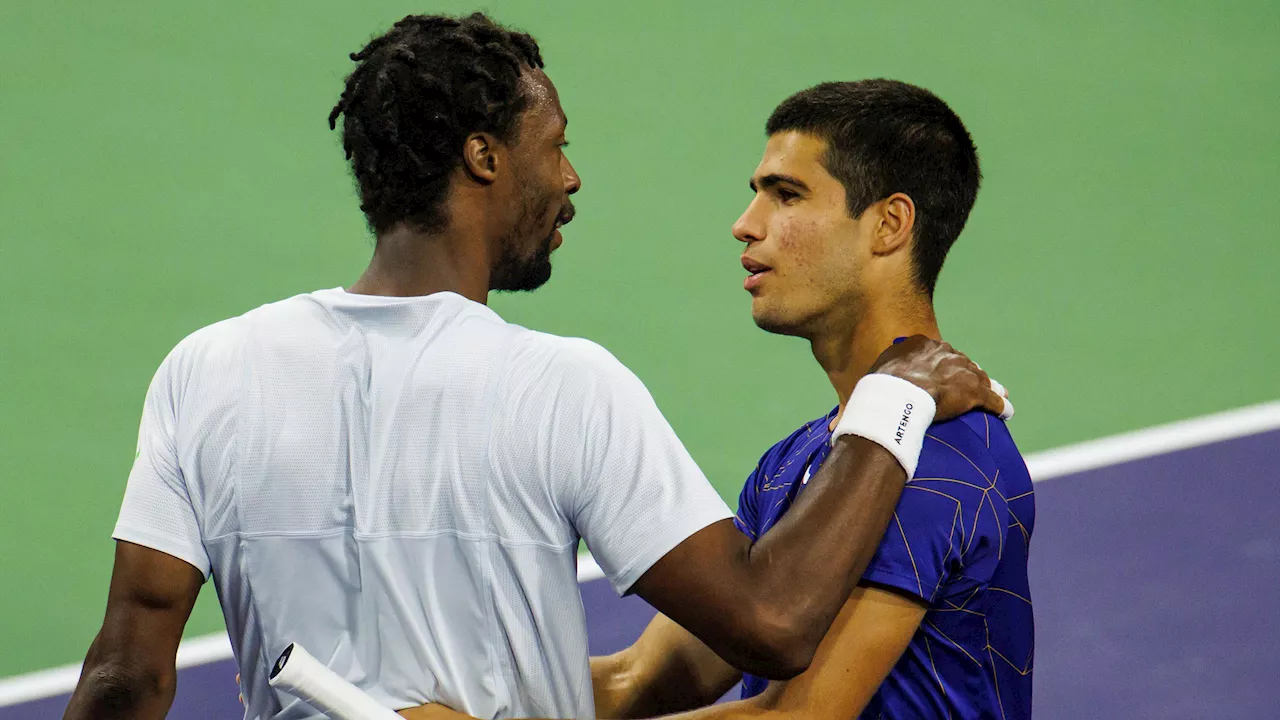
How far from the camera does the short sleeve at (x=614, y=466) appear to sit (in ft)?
9.91

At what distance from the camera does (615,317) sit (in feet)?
26.9

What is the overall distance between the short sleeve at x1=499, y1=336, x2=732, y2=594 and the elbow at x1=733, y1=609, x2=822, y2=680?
0.67ft

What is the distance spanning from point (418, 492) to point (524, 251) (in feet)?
1.95

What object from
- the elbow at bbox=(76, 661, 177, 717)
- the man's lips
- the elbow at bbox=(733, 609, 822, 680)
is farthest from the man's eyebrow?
the elbow at bbox=(76, 661, 177, 717)

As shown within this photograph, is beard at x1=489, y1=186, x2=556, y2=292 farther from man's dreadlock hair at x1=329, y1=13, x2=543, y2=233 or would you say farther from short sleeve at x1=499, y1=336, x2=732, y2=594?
short sleeve at x1=499, y1=336, x2=732, y2=594

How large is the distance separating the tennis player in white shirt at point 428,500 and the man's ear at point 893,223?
98 centimetres

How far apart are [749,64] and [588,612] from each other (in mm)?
4581

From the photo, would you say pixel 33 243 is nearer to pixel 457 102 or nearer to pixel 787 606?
pixel 457 102

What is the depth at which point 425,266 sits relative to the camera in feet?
10.6

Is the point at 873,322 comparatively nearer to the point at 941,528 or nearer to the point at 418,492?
the point at 941,528

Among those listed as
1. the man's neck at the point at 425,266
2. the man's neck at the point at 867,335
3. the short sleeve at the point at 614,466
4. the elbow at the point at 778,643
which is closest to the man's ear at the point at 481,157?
the man's neck at the point at 425,266

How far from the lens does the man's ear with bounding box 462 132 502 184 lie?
326cm

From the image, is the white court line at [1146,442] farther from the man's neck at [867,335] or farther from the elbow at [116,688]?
the elbow at [116,688]

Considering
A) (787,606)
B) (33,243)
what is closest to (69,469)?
(33,243)
